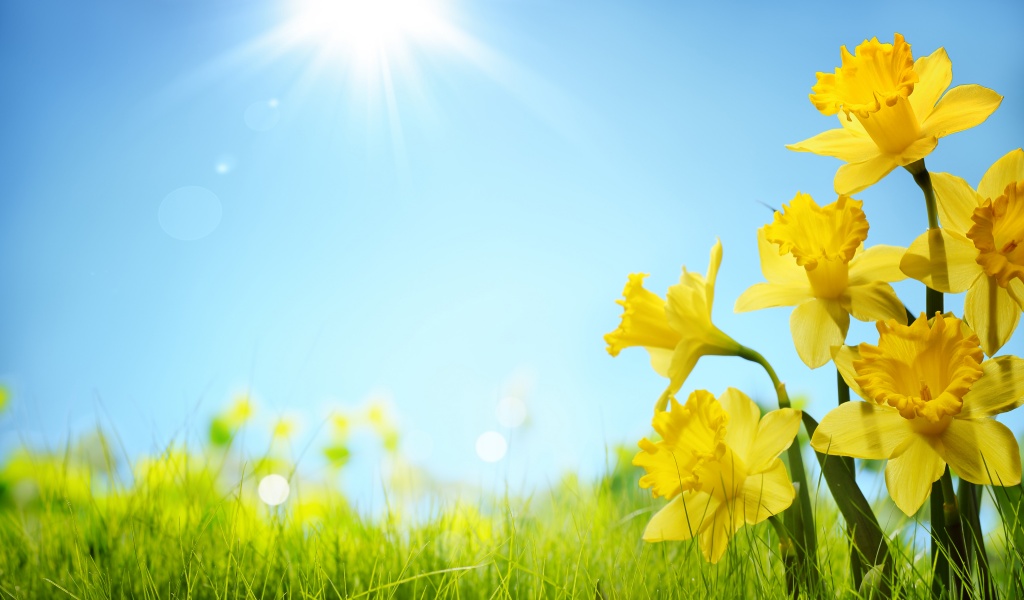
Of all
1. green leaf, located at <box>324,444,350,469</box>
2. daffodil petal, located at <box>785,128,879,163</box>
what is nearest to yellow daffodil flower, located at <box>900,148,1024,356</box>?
daffodil petal, located at <box>785,128,879,163</box>

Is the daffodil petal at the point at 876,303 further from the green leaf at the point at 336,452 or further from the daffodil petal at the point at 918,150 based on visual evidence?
the green leaf at the point at 336,452

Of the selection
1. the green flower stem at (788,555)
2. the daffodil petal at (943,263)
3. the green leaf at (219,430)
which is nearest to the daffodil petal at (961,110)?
the daffodil petal at (943,263)

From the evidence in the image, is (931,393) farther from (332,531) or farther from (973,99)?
(332,531)

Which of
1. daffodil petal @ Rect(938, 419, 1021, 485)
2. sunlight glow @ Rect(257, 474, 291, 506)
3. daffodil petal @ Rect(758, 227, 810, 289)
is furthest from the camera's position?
sunlight glow @ Rect(257, 474, 291, 506)

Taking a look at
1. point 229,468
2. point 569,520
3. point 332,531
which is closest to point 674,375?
point 569,520

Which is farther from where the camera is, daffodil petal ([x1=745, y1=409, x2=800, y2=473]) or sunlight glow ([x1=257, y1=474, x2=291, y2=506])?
sunlight glow ([x1=257, y1=474, x2=291, y2=506])

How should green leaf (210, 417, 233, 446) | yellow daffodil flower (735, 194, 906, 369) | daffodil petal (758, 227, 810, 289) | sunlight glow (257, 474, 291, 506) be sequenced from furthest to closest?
green leaf (210, 417, 233, 446) < sunlight glow (257, 474, 291, 506) < daffodil petal (758, 227, 810, 289) < yellow daffodil flower (735, 194, 906, 369)

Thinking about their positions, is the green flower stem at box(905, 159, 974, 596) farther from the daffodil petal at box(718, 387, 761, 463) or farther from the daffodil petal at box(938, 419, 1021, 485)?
the daffodil petal at box(718, 387, 761, 463)

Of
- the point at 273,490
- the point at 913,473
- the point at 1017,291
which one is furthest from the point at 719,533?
the point at 273,490
